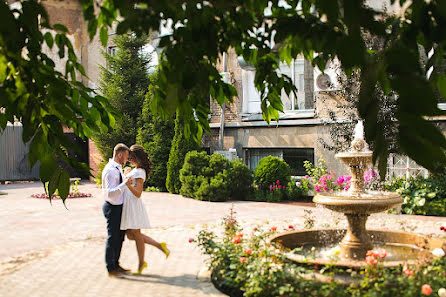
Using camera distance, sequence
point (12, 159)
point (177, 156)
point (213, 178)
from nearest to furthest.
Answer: point (213, 178) < point (177, 156) < point (12, 159)

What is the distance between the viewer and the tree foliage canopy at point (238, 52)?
1222mm

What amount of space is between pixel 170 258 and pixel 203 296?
2089mm

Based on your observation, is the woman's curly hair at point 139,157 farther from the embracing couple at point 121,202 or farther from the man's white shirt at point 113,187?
the man's white shirt at point 113,187

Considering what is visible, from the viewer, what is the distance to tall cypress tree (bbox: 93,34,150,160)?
65.8ft

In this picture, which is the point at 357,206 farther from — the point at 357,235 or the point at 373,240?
the point at 373,240

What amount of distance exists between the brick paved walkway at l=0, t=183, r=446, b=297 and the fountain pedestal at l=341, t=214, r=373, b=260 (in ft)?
3.51

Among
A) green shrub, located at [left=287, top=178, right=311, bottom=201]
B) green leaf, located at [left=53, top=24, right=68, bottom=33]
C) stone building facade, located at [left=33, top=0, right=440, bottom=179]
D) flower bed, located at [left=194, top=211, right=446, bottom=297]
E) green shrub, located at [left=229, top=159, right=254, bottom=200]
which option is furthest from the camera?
stone building facade, located at [left=33, top=0, right=440, bottom=179]

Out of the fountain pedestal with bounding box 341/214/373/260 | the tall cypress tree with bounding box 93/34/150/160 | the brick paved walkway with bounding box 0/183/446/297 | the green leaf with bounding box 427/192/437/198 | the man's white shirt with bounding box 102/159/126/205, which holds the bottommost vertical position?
the brick paved walkway with bounding box 0/183/446/297

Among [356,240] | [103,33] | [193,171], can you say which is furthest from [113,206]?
[193,171]

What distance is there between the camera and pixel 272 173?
15289 mm

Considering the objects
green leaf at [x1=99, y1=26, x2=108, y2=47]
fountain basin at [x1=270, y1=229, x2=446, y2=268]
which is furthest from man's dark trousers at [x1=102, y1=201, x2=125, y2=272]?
green leaf at [x1=99, y1=26, x2=108, y2=47]

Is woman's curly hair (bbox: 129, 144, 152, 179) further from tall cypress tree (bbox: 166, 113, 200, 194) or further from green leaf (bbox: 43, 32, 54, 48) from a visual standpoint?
tall cypress tree (bbox: 166, 113, 200, 194)

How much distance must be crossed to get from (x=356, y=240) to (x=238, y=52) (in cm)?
425

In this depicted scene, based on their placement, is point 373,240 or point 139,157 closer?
point 139,157
